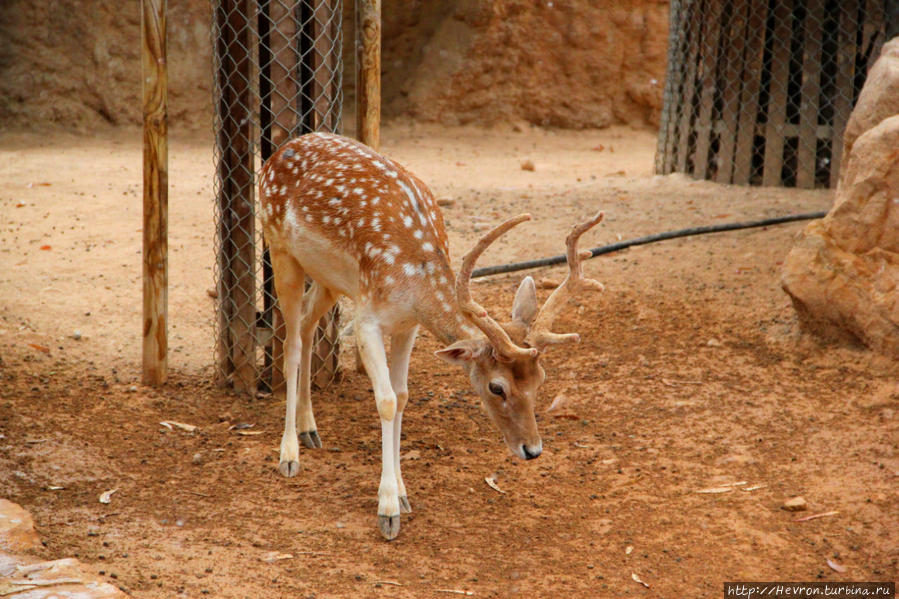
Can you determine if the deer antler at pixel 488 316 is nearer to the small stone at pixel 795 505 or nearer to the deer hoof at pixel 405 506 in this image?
the deer hoof at pixel 405 506

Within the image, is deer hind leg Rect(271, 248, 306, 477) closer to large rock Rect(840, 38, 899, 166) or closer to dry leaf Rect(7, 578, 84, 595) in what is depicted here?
dry leaf Rect(7, 578, 84, 595)

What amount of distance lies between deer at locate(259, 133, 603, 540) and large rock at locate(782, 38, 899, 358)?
7.64ft

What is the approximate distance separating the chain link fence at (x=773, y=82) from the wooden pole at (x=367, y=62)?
16.5 ft

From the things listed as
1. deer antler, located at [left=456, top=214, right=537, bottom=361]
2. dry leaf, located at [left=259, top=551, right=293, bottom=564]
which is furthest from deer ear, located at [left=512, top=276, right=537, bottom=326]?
dry leaf, located at [left=259, top=551, right=293, bottom=564]

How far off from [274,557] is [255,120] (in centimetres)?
287

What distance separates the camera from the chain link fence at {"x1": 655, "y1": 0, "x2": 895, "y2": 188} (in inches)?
381

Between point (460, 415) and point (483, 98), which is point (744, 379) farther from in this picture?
point (483, 98)

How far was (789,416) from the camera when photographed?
19.4 feet

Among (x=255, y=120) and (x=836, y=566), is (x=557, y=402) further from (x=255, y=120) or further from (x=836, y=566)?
(x=255, y=120)

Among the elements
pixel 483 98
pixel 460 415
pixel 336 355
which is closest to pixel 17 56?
pixel 483 98

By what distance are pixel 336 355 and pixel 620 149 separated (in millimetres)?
8879

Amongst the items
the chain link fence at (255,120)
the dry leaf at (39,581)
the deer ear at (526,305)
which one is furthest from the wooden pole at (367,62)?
the dry leaf at (39,581)

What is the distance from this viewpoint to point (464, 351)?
15.1ft

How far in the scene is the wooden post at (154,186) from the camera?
6.16m
